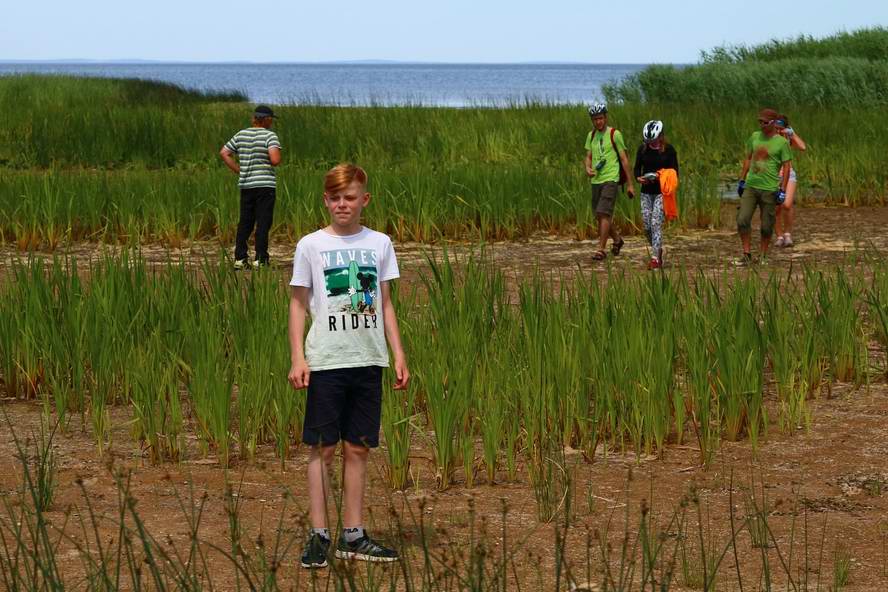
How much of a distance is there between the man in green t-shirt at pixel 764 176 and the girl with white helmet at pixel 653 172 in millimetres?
760

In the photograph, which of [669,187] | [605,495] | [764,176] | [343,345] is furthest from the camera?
[764,176]

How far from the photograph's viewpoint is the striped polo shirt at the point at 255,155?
11.6 m

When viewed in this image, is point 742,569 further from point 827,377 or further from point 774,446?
point 827,377

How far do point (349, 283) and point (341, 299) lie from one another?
57 mm

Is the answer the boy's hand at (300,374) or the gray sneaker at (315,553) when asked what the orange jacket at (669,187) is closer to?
the boy's hand at (300,374)

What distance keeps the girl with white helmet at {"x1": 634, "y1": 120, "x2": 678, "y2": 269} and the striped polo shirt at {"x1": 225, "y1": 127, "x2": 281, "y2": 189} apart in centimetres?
298

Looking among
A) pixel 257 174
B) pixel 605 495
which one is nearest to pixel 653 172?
pixel 257 174

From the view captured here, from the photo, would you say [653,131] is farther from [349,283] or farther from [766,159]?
[349,283]

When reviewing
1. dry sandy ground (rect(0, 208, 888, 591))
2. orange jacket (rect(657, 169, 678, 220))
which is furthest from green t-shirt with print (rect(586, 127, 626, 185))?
dry sandy ground (rect(0, 208, 888, 591))

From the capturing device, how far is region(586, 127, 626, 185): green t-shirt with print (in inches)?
473

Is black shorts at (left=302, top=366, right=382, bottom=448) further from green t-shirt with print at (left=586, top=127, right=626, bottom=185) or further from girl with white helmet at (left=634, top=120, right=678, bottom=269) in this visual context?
green t-shirt with print at (left=586, top=127, right=626, bottom=185)

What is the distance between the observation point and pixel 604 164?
39.6ft

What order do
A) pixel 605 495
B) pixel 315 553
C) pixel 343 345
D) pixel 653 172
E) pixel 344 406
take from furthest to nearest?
pixel 653 172 < pixel 605 495 < pixel 344 406 < pixel 343 345 < pixel 315 553

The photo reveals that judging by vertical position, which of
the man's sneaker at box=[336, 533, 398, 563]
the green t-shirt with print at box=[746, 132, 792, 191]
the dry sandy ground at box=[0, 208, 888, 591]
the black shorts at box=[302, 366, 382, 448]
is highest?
the green t-shirt with print at box=[746, 132, 792, 191]
